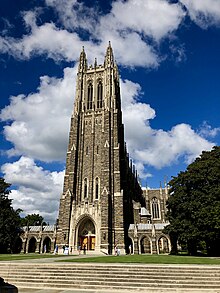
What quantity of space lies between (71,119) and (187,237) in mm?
27608

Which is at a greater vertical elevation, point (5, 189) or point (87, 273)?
point (5, 189)

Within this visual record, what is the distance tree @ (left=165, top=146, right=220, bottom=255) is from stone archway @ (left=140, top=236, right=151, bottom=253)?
6550 millimetres

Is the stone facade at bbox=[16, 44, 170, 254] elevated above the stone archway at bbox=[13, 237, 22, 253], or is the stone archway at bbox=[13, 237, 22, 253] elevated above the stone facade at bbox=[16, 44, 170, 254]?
the stone facade at bbox=[16, 44, 170, 254]

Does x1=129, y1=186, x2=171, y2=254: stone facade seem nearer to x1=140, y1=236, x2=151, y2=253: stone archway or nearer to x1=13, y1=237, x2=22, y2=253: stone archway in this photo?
x1=140, y1=236, x2=151, y2=253: stone archway

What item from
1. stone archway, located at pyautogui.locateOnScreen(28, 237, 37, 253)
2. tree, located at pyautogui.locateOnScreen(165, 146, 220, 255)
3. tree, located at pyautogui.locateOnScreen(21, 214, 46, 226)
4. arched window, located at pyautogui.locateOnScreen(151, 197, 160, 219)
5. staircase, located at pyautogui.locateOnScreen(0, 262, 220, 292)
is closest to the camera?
staircase, located at pyautogui.locateOnScreen(0, 262, 220, 292)

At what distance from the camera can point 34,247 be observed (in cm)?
4325

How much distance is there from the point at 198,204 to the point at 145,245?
14.1 meters

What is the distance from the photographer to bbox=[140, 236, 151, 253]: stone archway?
37625 millimetres

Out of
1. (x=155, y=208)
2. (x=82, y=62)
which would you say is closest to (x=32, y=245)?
(x=155, y=208)

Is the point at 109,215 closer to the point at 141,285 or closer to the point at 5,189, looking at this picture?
the point at 5,189

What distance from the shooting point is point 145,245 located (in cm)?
3788

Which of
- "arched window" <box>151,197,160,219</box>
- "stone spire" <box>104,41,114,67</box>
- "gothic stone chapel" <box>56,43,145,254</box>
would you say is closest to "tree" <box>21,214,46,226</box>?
"arched window" <box>151,197,160,219</box>

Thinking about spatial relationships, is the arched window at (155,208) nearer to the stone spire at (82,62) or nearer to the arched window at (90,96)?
the arched window at (90,96)

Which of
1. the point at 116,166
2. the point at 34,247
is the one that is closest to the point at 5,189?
the point at 34,247
